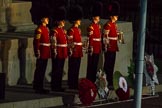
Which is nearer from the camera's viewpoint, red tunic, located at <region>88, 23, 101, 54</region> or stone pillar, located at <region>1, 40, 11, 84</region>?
red tunic, located at <region>88, 23, 101, 54</region>

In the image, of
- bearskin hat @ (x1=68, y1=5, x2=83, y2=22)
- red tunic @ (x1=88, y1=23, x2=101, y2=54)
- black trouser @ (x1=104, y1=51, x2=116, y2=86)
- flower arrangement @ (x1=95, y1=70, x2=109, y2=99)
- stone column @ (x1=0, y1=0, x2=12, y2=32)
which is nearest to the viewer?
flower arrangement @ (x1=95, y1=70, x2=109, y2=99)

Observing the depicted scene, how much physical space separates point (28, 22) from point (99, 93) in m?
6.19

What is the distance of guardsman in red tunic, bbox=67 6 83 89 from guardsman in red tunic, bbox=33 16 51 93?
604 mm

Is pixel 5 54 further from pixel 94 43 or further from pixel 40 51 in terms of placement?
pixel 94 43

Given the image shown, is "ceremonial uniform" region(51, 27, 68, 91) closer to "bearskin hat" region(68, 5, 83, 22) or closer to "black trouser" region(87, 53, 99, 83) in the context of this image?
"bearskin hat" region(68, 5, 83, 22)

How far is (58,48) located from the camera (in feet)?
59.1

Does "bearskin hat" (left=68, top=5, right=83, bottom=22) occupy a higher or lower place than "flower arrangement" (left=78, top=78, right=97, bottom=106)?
higher

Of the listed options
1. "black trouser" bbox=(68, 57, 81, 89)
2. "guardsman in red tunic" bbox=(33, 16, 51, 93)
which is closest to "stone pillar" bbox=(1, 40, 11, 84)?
"guardsman in red tunic" bbox=(33, 16, 51, 93)

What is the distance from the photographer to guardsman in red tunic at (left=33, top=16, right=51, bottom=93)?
1757cm

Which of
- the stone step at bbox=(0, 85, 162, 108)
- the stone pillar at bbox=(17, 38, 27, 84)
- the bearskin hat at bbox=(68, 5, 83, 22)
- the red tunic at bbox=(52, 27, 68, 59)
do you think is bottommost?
the stone step at bbox=(0, 85, 162, 108)

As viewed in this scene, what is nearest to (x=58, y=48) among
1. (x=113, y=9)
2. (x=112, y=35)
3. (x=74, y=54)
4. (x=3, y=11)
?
(x=74, y=54)

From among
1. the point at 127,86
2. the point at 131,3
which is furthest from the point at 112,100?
the point at 131,3

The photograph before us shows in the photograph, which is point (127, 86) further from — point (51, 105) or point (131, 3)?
point (131, 3)

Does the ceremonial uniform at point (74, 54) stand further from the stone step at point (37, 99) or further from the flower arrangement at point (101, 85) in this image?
the flower arrangement at point (101, 85)
